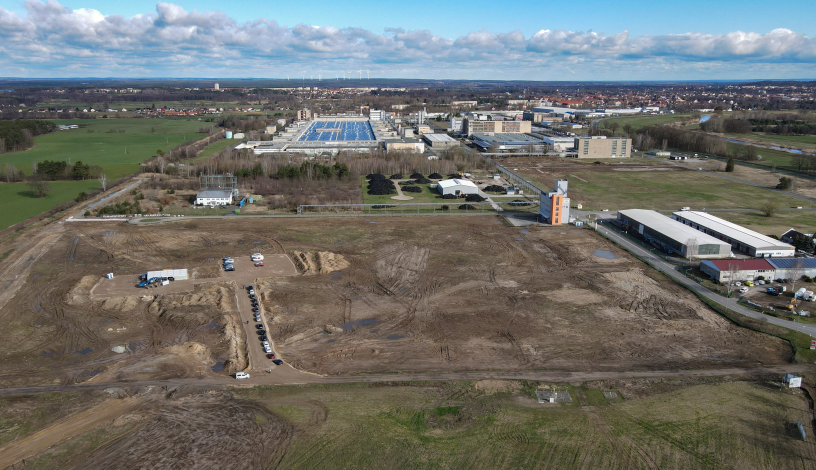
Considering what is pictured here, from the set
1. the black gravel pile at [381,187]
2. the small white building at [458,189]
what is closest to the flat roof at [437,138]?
the black gravel pile at [381,187]

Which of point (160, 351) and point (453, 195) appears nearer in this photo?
point (160, 351)

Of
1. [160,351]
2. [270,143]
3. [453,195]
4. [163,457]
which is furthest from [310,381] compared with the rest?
[270,143]

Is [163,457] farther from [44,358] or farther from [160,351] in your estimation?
[44,358]

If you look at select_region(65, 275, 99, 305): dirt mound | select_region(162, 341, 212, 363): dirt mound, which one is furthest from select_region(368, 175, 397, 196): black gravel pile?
select_region(162, 341, 212, 363): dirt mound

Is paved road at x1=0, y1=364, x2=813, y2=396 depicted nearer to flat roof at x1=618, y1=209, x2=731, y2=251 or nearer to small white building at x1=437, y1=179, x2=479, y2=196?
flat roof at x1=618, y1=209, x2=731, y2=251

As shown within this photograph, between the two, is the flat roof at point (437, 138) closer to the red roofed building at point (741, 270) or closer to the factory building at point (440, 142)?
the factory building at point (440, 142)
